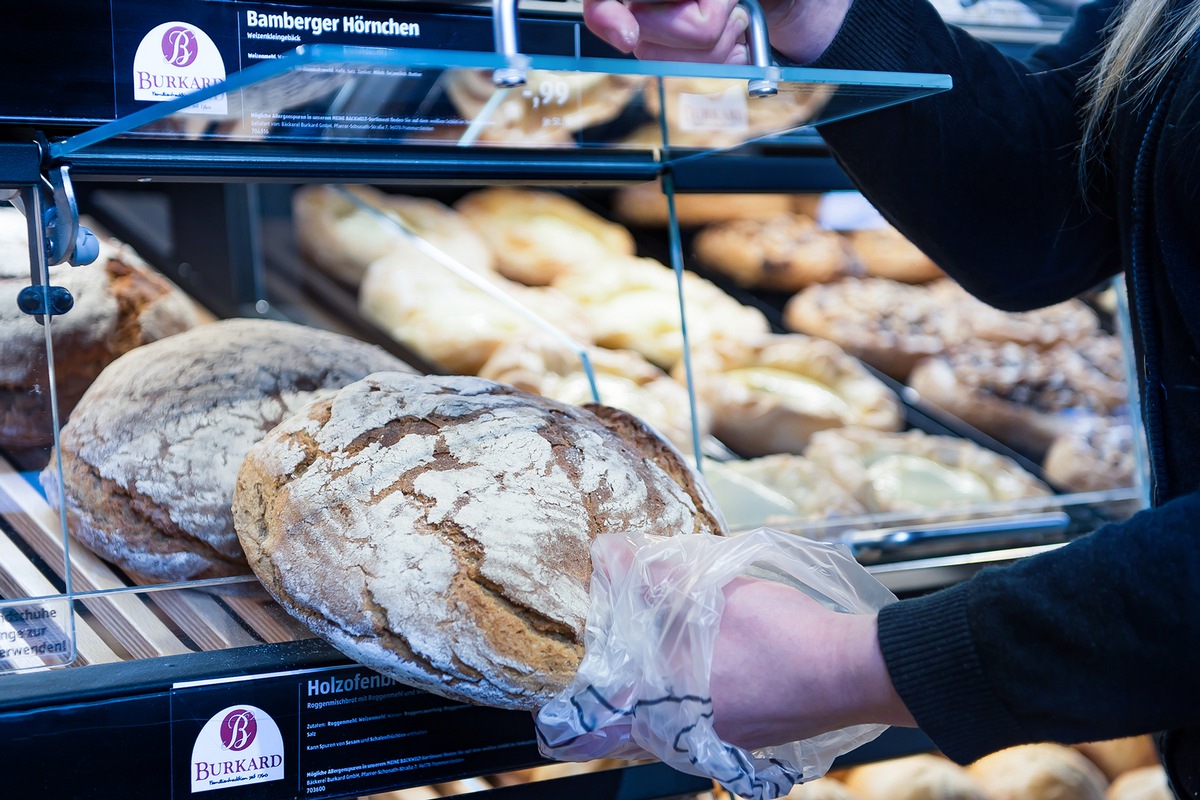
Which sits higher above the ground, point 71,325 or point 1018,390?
point 71,325

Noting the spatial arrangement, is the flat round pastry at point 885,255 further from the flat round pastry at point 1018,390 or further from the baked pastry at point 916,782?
the baked pastry at point 916,782

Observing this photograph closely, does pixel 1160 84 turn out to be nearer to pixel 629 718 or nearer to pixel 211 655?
pixel 629 718

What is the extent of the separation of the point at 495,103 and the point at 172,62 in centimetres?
31

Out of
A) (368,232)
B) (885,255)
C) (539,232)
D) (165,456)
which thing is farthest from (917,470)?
(165,456)

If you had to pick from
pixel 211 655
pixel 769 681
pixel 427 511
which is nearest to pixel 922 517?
pixel 769 681

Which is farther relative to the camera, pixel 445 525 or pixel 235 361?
pixel 235 361

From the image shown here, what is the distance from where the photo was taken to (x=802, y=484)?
1.66m

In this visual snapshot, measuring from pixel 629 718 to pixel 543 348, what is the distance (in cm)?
74

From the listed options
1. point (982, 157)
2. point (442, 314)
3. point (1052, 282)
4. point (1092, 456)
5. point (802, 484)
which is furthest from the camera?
point (1092, 456)

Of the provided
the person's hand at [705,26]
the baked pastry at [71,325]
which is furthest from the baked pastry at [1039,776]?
the baked pastry at [71,325]

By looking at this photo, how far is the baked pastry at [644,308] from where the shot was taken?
71.6 inches

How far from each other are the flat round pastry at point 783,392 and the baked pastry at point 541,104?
787mm

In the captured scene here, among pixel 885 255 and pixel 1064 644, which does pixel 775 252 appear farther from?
pixel 1064 644

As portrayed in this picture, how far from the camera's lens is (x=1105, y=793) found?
176 cm
